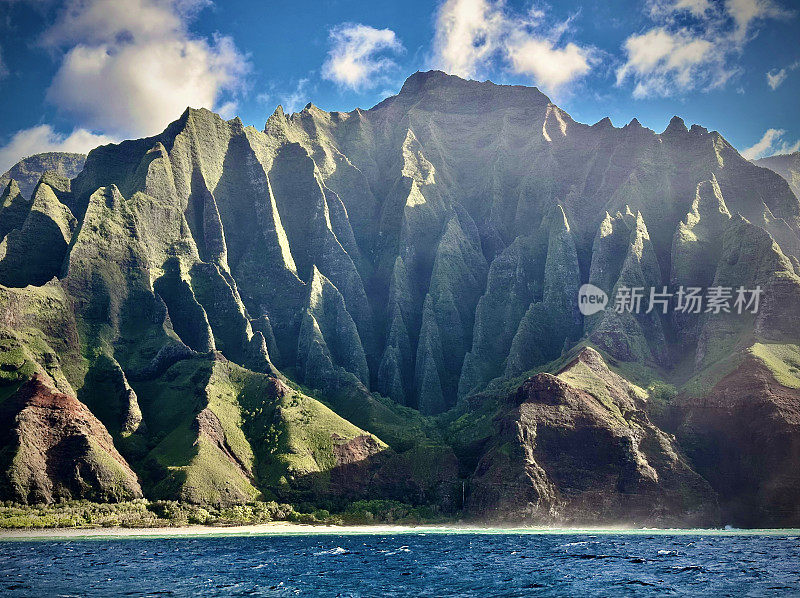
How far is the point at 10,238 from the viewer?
18950 cm

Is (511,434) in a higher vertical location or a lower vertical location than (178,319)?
lower

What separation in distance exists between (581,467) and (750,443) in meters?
35.7

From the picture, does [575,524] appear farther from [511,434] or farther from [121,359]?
[121,359]

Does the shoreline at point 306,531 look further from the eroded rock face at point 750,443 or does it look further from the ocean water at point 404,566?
the eroded rock face at point 750,443

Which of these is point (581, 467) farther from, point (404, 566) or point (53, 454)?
point (53, 454)

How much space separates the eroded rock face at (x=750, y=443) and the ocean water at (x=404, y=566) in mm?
24582

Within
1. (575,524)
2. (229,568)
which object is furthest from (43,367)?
(575,524)

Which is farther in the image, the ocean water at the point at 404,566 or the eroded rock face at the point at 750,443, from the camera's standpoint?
the eroded rock face at the point at 750,443

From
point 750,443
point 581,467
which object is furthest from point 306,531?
point 750,443

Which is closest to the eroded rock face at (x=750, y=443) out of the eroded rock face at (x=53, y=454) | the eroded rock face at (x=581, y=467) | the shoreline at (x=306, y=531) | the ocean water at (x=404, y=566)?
the eroded rock face at (x=581, y=467)

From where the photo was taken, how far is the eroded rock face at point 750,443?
144m

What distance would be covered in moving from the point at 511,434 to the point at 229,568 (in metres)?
81.0

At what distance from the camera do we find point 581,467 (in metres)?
151

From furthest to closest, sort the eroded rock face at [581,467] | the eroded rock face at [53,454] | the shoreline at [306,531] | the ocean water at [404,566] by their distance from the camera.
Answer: the eroded rock face at [581,467] < the eroded rock face at [53,454] < the shoreline at [306,531] < the ocean water at [404,566]
